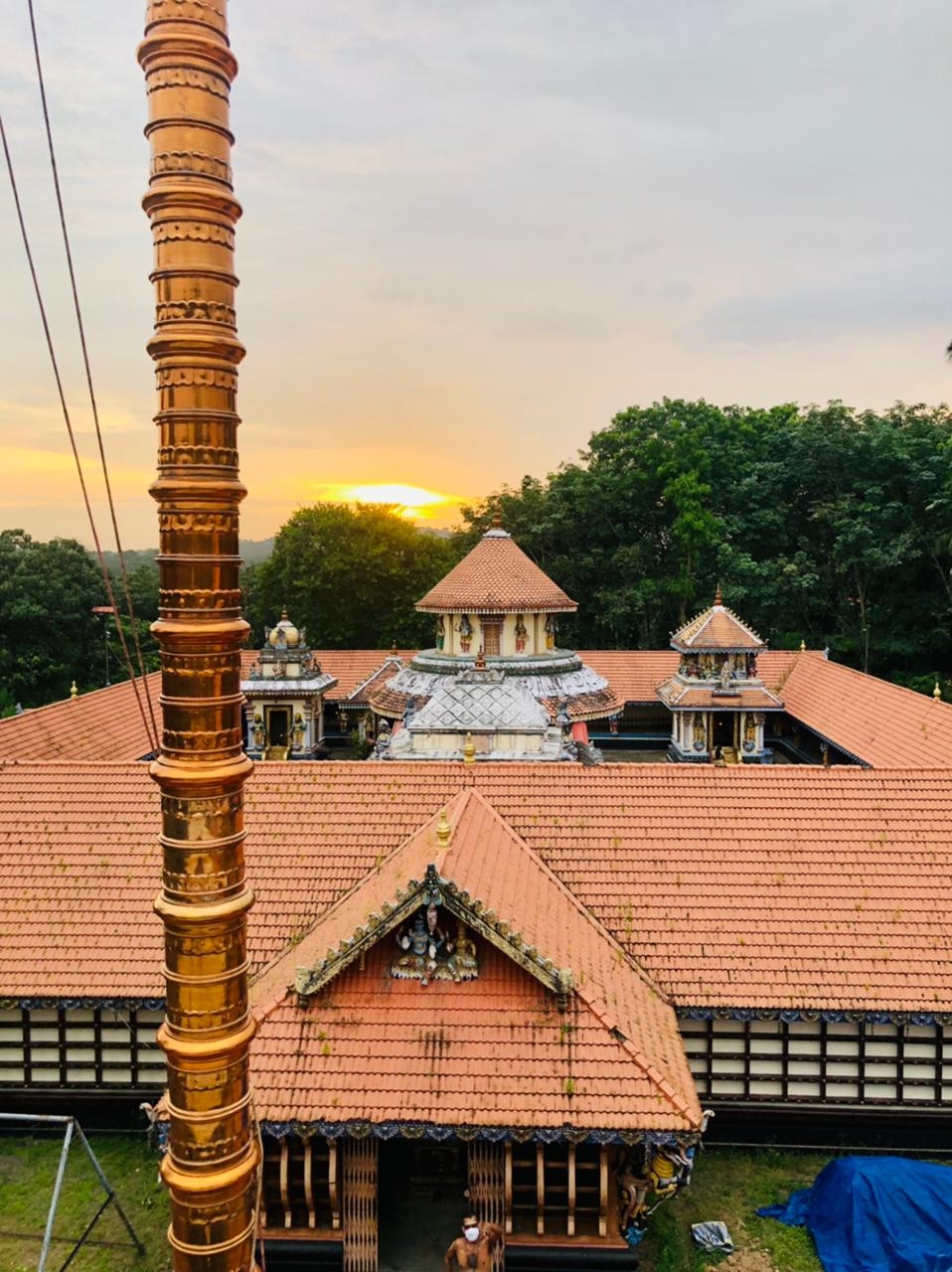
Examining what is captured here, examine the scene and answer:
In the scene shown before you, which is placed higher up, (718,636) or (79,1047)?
(718,636)

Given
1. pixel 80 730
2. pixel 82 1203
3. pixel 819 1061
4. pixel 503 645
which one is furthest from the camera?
pixel 503 645

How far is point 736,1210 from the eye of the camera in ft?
28.0

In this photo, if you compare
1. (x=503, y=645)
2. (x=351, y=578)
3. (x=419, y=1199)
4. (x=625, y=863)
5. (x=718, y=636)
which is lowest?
(x=419, y=1199)

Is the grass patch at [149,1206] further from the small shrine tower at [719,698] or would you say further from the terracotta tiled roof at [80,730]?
the small shrine tower at [719,698]

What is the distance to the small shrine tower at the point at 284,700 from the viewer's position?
1073 inches

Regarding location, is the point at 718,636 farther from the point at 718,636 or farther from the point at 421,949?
the point at 421,949

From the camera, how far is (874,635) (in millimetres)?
37500

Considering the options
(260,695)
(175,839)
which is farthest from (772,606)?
(175,839)

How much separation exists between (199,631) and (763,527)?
4051 cm

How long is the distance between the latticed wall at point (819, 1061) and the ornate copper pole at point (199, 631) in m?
6.64

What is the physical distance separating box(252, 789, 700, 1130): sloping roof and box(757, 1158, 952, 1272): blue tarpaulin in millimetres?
2158

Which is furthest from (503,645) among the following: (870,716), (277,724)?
(870,716)

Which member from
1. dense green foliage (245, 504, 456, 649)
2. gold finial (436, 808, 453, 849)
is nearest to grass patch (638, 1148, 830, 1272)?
gold finial (436, 808, 453, 849)

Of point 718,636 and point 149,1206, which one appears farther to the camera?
point 718,636
